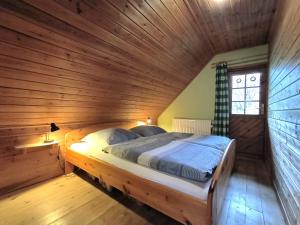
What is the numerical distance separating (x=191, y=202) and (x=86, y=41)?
6.05ft

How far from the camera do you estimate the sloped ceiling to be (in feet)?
4.82

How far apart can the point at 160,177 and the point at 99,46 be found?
1577mm

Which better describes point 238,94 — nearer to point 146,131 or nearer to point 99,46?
point 146,131

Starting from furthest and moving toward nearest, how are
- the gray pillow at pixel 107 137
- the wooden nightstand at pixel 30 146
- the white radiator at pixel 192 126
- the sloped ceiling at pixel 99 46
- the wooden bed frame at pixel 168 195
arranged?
the white radiator at pixel 192 126 < the gray pillow at pixel 107 137 < the wooden nightstand at pixel 30 146 < the sloped ceiling at pixel 99 46 < the wooden bed frame at pixel 168 195

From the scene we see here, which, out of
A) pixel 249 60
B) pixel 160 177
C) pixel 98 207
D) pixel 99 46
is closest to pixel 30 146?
pixel 98 207

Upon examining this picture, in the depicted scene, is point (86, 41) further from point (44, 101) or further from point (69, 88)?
point (44, 101)

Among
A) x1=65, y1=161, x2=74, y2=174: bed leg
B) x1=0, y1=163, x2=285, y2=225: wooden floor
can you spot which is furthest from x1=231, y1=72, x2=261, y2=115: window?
x1=65, y1=161, x2=74, y2=174: bed leg

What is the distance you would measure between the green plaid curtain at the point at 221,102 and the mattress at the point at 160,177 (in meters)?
2.57

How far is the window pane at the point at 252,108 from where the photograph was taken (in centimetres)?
365

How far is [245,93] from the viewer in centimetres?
375

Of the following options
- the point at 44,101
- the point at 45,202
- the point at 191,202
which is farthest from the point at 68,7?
the point at 45,202

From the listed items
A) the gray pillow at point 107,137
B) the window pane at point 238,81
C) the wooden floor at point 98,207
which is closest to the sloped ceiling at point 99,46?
the gray pillow at point 107,137

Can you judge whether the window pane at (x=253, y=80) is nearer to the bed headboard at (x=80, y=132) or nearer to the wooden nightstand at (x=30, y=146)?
the bed headboard at (x=80, y=132)

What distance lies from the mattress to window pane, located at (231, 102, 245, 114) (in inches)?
112
